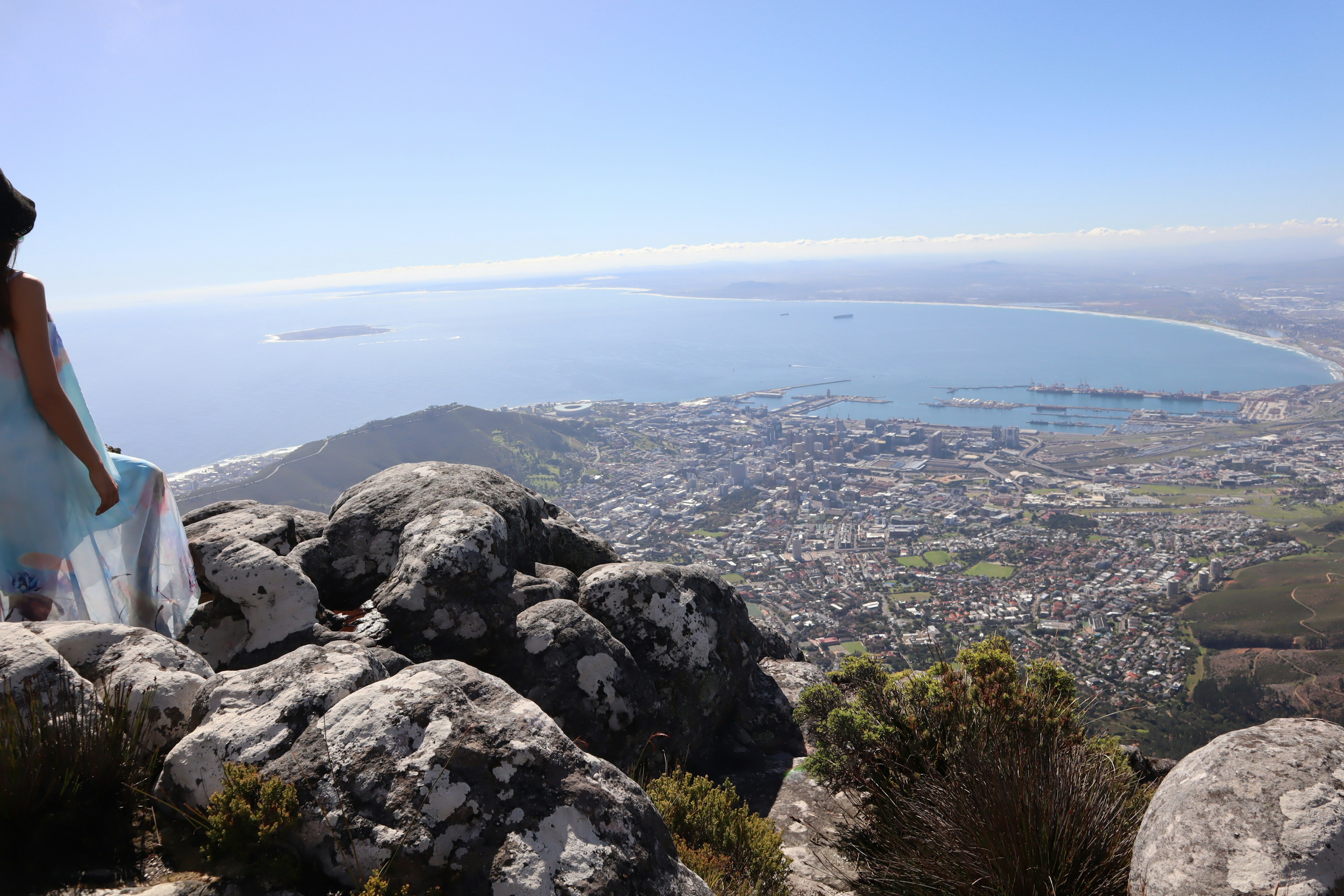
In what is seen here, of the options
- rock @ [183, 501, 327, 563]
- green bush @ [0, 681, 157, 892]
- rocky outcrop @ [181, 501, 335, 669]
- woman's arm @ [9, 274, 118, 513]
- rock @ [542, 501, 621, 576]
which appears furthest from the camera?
rock @ [542, 501, 621, 576]

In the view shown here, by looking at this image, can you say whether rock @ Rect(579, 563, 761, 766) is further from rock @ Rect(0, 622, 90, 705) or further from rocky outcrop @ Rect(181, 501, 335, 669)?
rock @ Rect(0, 622, 90, 705)

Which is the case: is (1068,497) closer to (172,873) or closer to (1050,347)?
(172,873)

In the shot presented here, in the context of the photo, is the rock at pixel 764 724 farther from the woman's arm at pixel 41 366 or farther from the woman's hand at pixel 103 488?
the woman's arm at pixel 41 366

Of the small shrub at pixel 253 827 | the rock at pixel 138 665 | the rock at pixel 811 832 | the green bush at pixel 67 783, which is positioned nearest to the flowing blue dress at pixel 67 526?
the rock at pixel 138 665

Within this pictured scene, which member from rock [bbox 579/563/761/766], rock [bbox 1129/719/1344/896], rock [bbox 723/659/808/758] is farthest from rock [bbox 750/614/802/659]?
rock [bbox 1129/719/1344/896]

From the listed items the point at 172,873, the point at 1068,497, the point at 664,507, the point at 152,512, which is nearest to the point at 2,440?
the point at 152,512

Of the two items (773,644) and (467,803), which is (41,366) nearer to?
(467,803)
